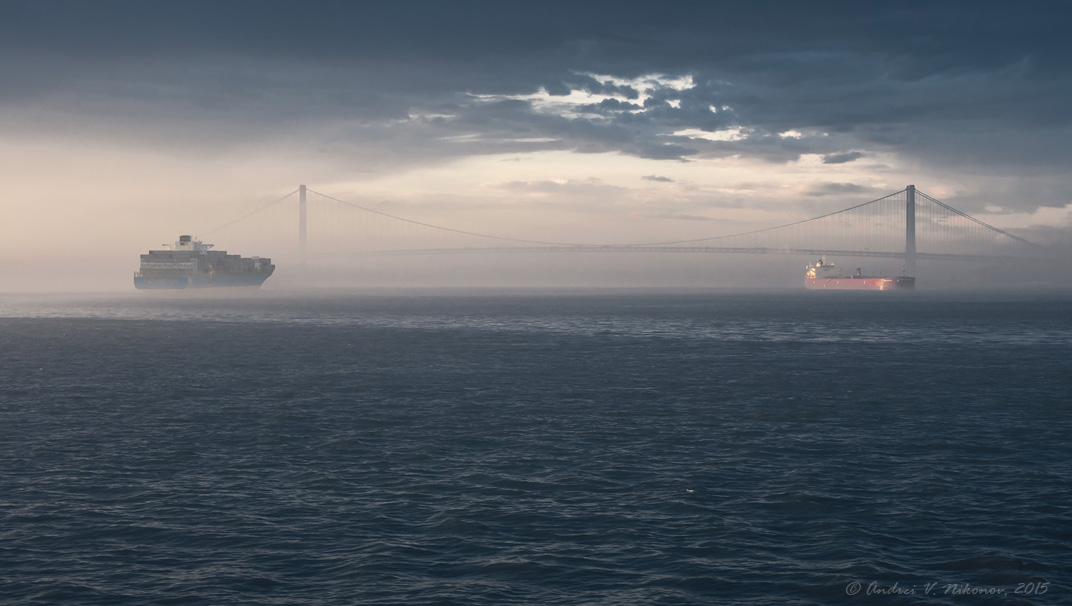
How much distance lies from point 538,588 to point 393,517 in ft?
15.7

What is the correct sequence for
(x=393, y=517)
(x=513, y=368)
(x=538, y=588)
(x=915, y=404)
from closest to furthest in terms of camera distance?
1. (x=538, y=588)
2. (x=393, y=517)
3. (x=915, y=404)
4. (x=513, y=368)

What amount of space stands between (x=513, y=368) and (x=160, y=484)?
29.5 meters

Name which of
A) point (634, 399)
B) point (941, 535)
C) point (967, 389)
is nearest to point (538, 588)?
point (941, 535)

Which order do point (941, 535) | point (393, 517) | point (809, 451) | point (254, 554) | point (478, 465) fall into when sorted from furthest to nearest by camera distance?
1. point (809, 451)
2. point (478, 465)
3. point (393, 517)
4. point (941, 535)
5. point (254, 554)

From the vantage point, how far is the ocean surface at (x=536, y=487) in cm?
1402

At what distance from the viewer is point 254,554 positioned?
50.0 feet

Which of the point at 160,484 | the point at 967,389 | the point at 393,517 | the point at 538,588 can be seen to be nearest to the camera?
the point at 538,588

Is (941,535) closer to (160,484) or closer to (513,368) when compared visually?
(160,484)

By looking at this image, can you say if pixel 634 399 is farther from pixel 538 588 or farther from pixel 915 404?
pixel 538 588

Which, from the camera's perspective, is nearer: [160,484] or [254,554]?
[254,554]

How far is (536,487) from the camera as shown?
66.1ft

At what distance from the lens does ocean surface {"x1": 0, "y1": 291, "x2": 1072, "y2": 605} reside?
1402 centimetres

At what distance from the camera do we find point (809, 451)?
968 inches

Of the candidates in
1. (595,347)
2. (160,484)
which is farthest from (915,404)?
(595,347)
